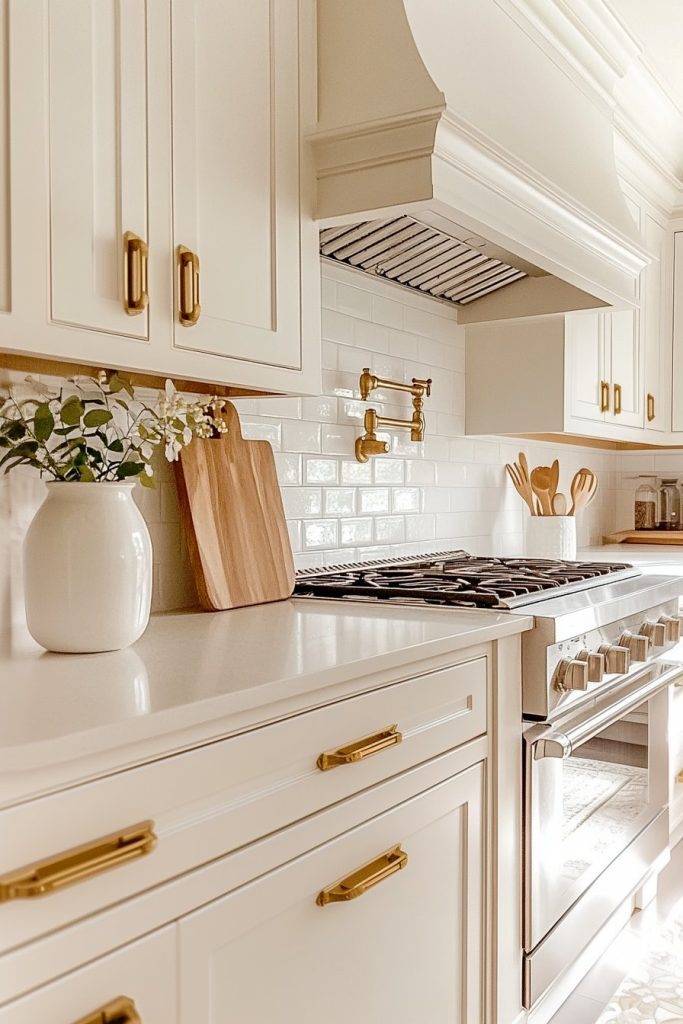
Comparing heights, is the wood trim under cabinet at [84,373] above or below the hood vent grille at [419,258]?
below

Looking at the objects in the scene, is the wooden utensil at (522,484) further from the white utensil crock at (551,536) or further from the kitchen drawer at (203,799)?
the kitchen drawer at (203,799)

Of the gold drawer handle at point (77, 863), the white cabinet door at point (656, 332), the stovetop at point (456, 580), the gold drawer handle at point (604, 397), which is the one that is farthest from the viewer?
the white cabinet door at point (656, 332)

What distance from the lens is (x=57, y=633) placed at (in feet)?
4.22

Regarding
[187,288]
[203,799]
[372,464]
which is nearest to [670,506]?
[372,464]

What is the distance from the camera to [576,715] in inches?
72.8

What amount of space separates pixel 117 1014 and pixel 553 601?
122cm

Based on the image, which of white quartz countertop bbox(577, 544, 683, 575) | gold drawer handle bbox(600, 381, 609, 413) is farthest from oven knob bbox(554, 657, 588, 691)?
gold drawer handle bbox(600, 381, 609, 413)

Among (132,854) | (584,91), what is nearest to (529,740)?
(132,854)

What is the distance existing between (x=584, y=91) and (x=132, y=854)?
8.18ft

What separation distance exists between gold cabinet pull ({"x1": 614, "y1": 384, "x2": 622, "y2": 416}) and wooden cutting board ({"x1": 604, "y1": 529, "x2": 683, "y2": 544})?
79 centimetres

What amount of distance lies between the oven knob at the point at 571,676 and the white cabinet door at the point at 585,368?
1.25 meters

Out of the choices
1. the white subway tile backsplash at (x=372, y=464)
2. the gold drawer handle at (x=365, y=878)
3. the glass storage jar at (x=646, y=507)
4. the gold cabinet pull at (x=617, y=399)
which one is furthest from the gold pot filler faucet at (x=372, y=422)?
the glass storage jar at (x=646, y=507)

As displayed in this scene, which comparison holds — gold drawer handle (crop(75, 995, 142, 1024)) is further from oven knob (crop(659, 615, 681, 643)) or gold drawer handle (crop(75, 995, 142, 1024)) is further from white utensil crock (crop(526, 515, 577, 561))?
white utensil crock (crop(526, 515, 577, 561))

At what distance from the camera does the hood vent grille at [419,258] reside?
2072 millimetres
